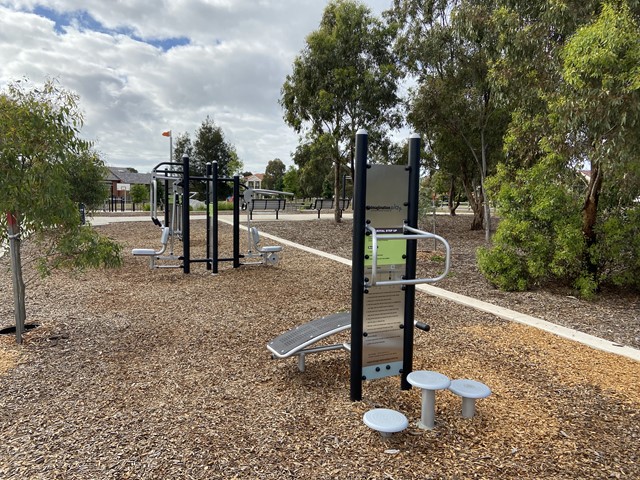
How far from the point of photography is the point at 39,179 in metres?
3.68

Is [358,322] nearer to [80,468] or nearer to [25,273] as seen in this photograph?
[80,468]

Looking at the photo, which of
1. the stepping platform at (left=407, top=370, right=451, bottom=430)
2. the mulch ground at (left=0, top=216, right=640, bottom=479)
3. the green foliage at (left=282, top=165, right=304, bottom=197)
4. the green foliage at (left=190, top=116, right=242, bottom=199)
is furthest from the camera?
the green foliage at (left=282, top=165, right=304, bottom=197)

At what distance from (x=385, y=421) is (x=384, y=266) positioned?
92 centimetres

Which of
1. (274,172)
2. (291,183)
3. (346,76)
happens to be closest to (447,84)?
(346,76)

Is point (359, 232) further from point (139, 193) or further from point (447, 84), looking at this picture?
point (139, 193)

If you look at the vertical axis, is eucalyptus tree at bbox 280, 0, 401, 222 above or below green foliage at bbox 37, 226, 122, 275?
above

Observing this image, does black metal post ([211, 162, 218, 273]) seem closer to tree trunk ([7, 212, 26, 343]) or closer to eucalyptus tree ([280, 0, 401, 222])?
tree trunk ([7, 212, 26, 343])

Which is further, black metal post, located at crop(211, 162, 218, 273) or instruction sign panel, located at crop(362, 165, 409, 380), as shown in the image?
black metal post, located at crop(211, 162, 218, 273)

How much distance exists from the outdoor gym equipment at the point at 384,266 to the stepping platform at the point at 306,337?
3.2 inches

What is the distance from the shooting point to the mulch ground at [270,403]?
7.31ft

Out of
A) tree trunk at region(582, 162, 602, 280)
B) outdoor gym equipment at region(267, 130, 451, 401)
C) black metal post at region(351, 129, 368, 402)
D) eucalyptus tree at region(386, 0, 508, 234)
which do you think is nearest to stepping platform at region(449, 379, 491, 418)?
outdoor gym equipment at region(267, 130, 451, 401)

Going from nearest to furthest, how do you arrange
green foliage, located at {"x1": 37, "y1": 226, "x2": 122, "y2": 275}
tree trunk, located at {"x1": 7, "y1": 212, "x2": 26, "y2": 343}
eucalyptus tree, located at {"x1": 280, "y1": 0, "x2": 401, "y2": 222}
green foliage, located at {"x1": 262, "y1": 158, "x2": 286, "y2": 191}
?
tree trunk, located at {"x1": 7, "y1": 212, "x2": 26, "y2": 343}
green foliage, located at {"x1": 37, "y1": 226, "x2": 122, "y2": 275}
eucalyptus tree, located at {"x1": 280, "y1": 0, "x2": 401, "y2": 222}
green foliage, located at {"x1": 262, "y1": 158, "x2": 286, "y2": 191}

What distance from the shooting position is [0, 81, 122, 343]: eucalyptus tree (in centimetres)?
363

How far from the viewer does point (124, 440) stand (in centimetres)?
240
